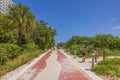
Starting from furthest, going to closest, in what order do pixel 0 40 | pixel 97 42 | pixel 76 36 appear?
1. pixel 76 36
2. pixel 97 42
3. pixel 0 40

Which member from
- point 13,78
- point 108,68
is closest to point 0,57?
point 13,78

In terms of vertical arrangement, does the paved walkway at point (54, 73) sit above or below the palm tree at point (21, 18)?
below

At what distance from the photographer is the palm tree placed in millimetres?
39125

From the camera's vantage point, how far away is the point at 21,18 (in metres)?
39.4

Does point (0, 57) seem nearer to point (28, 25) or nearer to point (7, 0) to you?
point (28, 25)

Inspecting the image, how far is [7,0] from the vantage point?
614ft

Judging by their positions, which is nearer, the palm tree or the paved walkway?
the paved walkway

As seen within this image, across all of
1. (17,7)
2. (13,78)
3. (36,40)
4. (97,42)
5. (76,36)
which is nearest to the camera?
(13,78)

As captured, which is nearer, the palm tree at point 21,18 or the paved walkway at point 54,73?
the paved walkway at point 54,73

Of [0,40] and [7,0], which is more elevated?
[7,0]

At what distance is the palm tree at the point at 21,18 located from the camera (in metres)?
39.1

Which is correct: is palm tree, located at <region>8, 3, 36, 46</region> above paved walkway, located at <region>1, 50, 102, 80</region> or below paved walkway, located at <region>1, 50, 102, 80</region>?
above

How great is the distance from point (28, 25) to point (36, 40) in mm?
23417

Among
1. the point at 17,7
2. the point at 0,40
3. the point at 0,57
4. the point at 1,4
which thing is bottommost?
the point at 0,57
